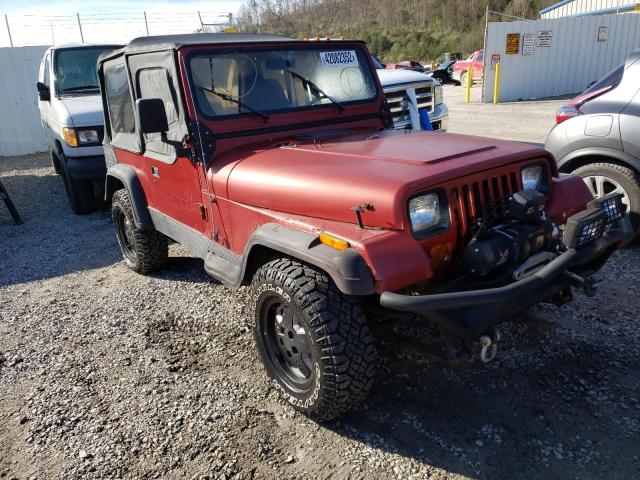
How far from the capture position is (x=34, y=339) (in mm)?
4023

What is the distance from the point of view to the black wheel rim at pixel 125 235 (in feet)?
16.3

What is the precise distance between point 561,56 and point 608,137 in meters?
15.2

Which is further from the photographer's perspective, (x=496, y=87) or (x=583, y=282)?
(x=496, y=87)

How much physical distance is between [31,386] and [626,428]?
3.51 metres

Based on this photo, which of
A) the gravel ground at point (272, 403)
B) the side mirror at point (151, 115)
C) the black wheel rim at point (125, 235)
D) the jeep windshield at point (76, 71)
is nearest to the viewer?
the gravel ground at point (272, 403)

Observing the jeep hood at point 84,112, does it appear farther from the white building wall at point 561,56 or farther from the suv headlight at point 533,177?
the white building wall at point 561,56

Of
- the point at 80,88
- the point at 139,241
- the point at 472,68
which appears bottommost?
the point at 139,241

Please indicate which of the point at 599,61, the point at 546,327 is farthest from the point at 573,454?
the point at 599,61

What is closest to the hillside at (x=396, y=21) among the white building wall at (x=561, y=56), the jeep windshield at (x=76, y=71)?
the white building wall at (x=561, y=56)

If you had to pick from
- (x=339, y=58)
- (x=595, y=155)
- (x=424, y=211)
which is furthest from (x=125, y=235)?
(x=595, y=155)

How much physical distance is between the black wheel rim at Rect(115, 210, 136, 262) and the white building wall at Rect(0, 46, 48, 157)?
9.67m

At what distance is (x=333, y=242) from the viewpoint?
2512mm

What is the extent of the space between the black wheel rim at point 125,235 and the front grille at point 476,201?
330 cm

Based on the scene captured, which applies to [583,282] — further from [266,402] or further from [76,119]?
[76,119]
